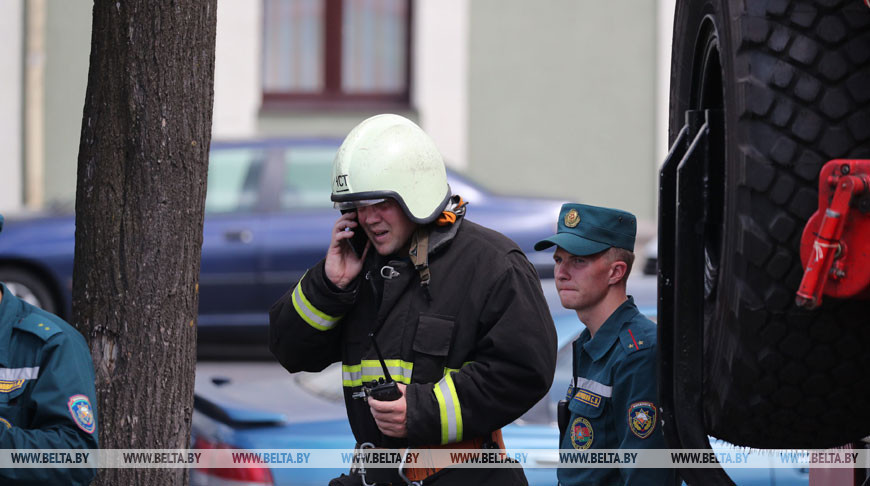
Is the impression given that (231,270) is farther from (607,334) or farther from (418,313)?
(418,313)

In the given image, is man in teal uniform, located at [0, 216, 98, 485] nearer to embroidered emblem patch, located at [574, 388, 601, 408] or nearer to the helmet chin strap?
the helmet chin strap

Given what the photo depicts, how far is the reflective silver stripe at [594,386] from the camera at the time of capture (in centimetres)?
318

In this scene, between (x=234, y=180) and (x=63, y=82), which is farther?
(x=63, y=82)

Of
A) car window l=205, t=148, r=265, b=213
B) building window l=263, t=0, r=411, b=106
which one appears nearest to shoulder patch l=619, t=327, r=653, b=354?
car window l=205, t=148, r=265, b=213

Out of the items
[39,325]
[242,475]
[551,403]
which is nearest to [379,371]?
[39,325]

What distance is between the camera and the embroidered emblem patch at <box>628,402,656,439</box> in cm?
301

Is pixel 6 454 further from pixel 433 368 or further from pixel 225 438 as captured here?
pixel 225 438

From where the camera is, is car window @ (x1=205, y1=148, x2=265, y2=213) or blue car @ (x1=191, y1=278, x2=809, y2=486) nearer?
blue car @ (x1=191, y1=278, x2=809, y2=486)

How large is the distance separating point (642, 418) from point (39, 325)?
1.50m

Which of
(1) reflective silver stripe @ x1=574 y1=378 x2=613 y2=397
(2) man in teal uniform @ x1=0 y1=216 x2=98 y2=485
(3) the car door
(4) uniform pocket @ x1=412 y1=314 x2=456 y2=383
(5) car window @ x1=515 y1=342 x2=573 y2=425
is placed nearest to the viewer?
(2) man in teal uniform @ x1=0 y1=216 x2=98 y2=485

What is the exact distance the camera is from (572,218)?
353 cm

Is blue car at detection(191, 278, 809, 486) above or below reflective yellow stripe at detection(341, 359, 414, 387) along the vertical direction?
below

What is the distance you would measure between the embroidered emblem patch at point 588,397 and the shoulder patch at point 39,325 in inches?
53.3

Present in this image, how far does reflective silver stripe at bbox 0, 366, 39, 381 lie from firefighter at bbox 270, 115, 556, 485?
0.64m
